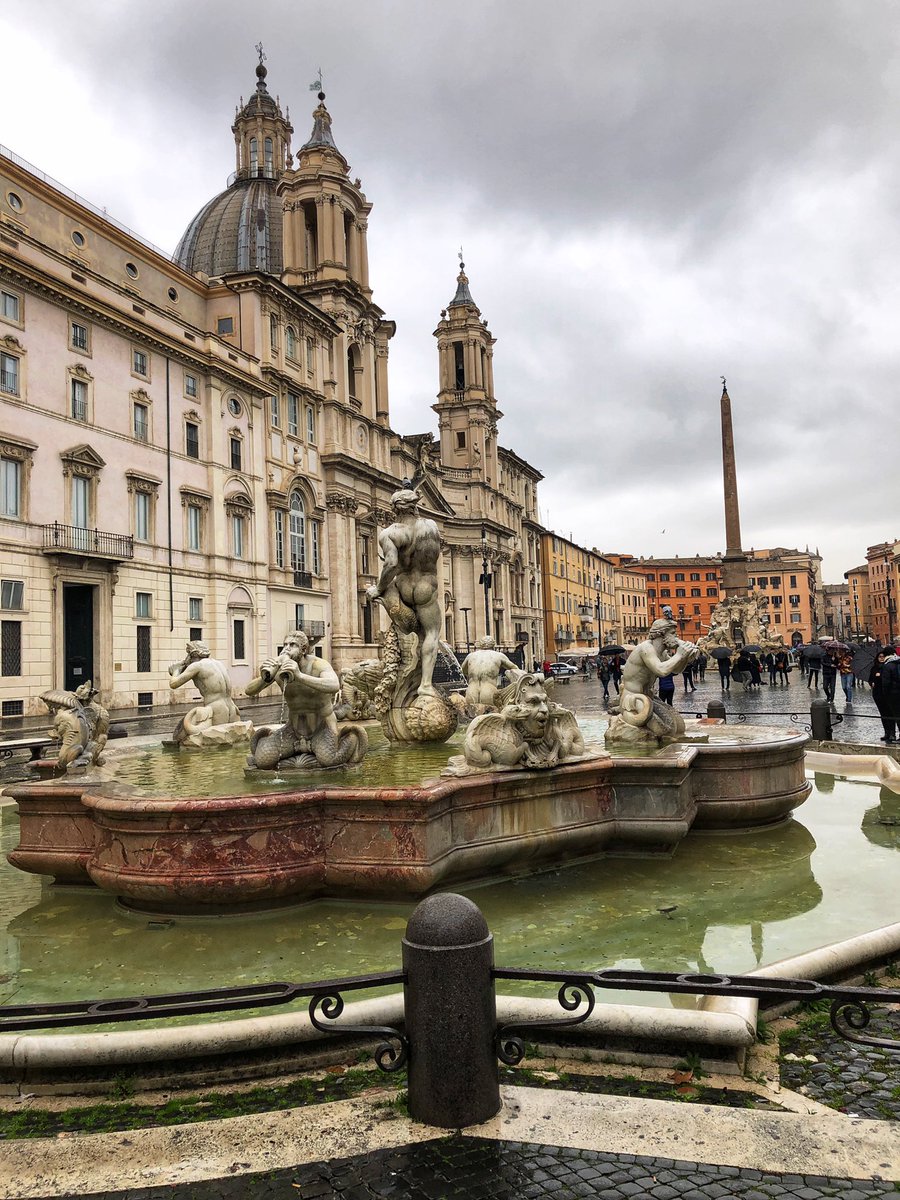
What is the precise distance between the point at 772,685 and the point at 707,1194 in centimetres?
3380

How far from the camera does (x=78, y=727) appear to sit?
29.2ft

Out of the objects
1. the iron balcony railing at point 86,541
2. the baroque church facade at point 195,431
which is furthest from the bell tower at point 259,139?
the iron balcony railing at point 86,541

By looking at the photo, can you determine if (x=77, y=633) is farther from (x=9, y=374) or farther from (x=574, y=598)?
(x=574, y=598)

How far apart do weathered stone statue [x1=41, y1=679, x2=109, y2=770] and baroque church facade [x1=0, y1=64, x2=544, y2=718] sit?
18.0 metres

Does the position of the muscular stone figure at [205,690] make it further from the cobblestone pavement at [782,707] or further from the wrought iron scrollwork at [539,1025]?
the cobblestone pavement at [782,707]

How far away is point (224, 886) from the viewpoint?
17.5ft

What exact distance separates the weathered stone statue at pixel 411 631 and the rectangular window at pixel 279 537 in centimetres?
3107

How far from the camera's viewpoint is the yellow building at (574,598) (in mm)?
89812

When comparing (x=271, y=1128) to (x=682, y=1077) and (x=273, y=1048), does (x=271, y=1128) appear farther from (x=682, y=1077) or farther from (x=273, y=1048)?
(x=682, y=1077)

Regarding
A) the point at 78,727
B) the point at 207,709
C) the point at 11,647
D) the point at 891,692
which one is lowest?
the point at 891,692

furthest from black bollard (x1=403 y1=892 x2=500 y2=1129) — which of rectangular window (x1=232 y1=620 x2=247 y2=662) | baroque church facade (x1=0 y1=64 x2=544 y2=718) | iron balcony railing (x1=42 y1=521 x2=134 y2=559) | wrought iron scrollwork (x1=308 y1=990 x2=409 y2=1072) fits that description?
rectangular window (x1=232 y1=620 x2=247 y2=662)

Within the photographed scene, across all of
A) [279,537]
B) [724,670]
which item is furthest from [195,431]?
[724,670]

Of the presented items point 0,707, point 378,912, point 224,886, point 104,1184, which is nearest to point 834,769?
point 378,912

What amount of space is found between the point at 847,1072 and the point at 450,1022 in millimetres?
1734
